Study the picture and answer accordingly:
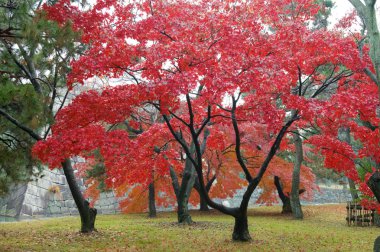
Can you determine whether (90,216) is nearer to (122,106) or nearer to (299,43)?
(122,106)

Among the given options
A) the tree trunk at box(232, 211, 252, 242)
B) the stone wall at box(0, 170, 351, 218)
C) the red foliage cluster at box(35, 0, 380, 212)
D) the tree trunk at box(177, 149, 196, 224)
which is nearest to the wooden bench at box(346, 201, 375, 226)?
the red foliage cluster at box(35, 0, 380, 212)

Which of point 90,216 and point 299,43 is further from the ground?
point 299,43

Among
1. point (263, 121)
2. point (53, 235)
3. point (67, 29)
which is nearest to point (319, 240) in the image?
point (263, 121)

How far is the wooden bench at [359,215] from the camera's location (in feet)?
45.8

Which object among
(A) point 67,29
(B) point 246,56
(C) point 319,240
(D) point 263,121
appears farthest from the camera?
(C) point 319,240

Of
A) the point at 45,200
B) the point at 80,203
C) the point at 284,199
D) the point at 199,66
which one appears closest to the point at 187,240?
the point at 80,203

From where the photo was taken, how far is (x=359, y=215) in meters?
14.1

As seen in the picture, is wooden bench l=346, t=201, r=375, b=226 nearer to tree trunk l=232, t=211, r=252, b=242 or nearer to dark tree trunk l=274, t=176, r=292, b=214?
dark tree trunk l=274, t=176, r=292, b=214

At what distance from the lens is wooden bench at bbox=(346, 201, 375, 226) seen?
14.0 meters

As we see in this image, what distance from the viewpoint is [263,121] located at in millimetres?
8664

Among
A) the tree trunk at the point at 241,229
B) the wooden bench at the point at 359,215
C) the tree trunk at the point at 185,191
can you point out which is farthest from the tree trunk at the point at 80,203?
the wooden bench at the point at 359,215

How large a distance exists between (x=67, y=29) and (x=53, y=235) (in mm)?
5659

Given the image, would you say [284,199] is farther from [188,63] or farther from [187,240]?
[188,63]

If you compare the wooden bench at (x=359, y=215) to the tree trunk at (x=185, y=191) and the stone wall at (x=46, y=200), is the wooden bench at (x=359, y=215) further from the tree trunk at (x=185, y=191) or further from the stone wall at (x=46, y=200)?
the stone wall at (x=46, y=200)
